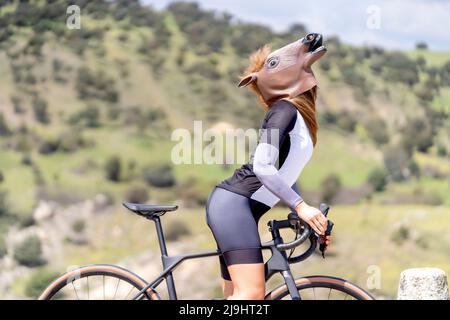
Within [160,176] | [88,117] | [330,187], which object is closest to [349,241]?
[330,187]

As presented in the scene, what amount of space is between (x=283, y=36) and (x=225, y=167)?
1310 cm

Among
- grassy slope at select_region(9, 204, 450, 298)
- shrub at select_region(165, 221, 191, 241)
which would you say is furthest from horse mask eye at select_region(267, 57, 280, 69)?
shrub at select_region(165, 221, 191, 241)

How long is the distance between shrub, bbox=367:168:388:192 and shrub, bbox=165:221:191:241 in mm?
8538

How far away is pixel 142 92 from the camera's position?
144 ft

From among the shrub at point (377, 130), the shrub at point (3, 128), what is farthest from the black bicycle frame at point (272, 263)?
the shrub at point (377, 130)

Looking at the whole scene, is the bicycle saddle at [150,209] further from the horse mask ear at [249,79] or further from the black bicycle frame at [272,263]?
the horse mask ear at [249,79]

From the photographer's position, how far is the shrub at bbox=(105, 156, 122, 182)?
39625 millimetres

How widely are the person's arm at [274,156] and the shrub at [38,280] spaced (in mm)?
A: 28124

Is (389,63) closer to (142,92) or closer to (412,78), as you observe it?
(412,78)

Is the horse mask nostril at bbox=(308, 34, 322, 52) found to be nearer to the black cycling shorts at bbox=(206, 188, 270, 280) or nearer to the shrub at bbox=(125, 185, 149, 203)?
the black cycling shorts at bbox=(206, 188, 270, 280)

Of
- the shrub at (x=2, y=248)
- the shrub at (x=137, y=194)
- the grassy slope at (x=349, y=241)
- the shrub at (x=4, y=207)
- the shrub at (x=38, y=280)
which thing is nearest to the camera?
the shrub at (x=38, y=280)

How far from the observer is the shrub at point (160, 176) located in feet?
130

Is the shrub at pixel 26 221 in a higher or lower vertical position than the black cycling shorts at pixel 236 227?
lower

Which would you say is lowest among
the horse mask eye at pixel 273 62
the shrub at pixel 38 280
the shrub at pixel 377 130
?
the shrub at pixel 38 280
